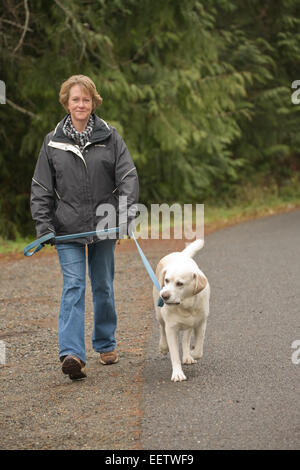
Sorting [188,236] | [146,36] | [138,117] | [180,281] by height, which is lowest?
[188,236]

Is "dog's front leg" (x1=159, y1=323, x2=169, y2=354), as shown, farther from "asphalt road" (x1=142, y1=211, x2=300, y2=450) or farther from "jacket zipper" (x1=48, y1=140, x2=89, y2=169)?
"jacket zipper" (x1=48, y1=140, x2=89, y2=169)

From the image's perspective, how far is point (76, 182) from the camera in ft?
19.3

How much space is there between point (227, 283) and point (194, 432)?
208 inches

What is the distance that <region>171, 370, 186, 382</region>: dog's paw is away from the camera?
5.57 metres

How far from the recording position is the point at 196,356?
5996 millimetres

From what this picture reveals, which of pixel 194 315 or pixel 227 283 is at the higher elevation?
pixel 194 315

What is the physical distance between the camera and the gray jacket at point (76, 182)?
231 inches
